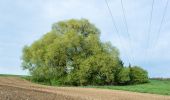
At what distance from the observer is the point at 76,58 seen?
258 ft

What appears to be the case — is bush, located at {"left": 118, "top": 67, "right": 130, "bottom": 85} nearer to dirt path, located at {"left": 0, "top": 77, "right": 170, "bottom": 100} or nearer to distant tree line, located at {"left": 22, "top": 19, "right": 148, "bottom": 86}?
distant tree line, located at {"left": 22, "top": 19, "right": 148, "bottom": 86}

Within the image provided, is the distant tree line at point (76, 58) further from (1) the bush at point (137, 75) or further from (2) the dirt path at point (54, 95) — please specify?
(2) the dirt path at point (54, 95)

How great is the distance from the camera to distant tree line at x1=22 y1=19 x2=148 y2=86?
77875 mm

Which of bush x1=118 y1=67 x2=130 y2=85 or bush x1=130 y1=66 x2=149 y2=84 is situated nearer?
bush x1=118 y1=67 x2=130 y2=85

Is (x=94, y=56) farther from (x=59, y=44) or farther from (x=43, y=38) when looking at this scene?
(x=43, y=38)

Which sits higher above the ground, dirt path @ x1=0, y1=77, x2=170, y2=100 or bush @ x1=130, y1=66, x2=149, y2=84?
bush @ x1=130, y1=66, x2=149, y2=84

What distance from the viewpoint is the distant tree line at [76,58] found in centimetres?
7788

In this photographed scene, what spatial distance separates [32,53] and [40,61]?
→ 11.1 ft

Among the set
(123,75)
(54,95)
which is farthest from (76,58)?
(54,95)

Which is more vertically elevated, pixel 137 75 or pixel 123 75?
pixel 137 75

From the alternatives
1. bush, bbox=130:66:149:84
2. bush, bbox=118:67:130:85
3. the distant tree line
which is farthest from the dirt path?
bush, bbox=130:66:149:84

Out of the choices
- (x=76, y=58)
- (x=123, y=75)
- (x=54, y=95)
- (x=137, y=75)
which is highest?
(x=76, y=58)

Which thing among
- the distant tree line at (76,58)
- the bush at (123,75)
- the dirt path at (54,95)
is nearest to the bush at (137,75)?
the distant tree line at (76,58)

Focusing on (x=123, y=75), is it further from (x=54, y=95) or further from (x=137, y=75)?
(x=54, y=95)
